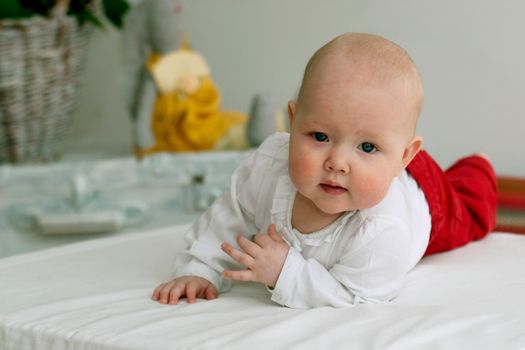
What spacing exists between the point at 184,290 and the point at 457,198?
1.69 feet

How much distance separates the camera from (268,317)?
0.94 meters

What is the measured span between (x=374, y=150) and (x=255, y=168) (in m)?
0.24

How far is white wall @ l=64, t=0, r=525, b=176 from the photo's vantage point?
1.99 meters

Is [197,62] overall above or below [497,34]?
below

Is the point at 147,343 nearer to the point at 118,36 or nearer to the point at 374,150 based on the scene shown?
the point at 374,150

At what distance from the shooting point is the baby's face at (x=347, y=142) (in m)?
0.95

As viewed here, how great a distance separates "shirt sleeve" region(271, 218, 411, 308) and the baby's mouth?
6 centimetres

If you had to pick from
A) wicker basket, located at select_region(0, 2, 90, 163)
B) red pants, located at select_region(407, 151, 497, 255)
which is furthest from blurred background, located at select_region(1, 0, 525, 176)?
red pants, located at select_region(407, 151, 497, 255)

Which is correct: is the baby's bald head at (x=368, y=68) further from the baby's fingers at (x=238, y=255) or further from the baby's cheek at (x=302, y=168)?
the baby's fingers at (x=238, y=255)

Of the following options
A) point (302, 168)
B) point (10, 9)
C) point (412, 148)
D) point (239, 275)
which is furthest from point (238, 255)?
point (10, 9)

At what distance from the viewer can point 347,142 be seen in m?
0.96

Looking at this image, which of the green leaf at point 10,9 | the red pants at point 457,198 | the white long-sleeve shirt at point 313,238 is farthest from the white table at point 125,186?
the white long-sleeve shirt at point 313,238

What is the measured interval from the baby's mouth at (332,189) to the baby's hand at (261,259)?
10cm

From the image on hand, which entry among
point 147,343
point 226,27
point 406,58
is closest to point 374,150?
point 406,58
